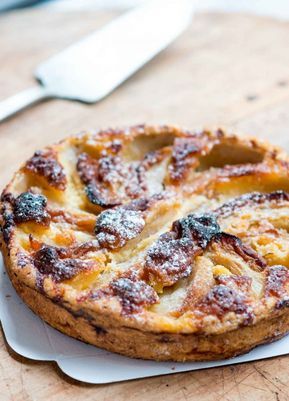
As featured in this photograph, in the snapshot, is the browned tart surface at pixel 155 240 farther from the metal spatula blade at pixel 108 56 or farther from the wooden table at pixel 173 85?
the metal spatula blade at pixel 108 56

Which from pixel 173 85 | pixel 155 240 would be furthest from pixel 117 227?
pixel 173 85

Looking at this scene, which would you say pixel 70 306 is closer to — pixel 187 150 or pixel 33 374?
pixel 33 374

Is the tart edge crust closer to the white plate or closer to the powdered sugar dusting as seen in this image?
the white plate

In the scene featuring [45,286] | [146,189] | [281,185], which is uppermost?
[45,286]

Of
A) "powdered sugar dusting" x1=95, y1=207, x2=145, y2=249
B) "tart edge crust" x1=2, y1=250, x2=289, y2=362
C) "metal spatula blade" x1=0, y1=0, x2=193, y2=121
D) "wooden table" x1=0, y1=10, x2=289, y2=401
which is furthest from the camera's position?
"metal spatula blade" x1=0, y1=0, x2=193, y2=121

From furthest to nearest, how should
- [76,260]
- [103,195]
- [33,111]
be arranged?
[33,111]
[103,195]
[76,260]

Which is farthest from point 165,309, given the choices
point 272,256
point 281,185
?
point 281,185

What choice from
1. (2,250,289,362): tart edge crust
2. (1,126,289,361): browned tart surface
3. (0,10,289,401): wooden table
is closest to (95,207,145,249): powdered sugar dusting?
(1,126,289,361): browned tart surface
